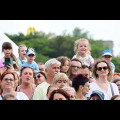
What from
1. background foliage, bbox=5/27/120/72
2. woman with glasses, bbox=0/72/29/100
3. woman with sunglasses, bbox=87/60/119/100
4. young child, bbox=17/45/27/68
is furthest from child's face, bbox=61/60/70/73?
background foliage, bbox=5/27/120/72

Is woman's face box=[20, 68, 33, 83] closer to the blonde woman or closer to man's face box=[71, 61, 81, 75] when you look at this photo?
the blonde woman

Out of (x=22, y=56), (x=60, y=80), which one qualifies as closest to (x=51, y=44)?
(x=22, y=56)

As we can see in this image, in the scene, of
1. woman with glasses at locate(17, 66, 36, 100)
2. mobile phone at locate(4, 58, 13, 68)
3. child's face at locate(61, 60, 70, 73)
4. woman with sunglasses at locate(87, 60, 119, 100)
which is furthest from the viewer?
mobile phone at locate(4, 58, 13, 68)

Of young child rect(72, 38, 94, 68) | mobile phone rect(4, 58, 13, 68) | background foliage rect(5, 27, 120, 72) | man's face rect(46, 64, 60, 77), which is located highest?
background foliage rect(5, 27, 120, 72)

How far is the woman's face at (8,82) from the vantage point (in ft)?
18.4

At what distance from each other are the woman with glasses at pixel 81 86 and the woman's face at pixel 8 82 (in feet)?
3.52

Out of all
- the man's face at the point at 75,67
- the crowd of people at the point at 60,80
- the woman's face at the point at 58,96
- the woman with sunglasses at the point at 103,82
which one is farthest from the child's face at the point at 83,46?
the woman's face at the point at 58,96

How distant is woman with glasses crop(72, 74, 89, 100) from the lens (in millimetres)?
5962

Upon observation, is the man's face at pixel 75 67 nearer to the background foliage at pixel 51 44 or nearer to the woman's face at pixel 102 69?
the woman's face at pixel 102 69
